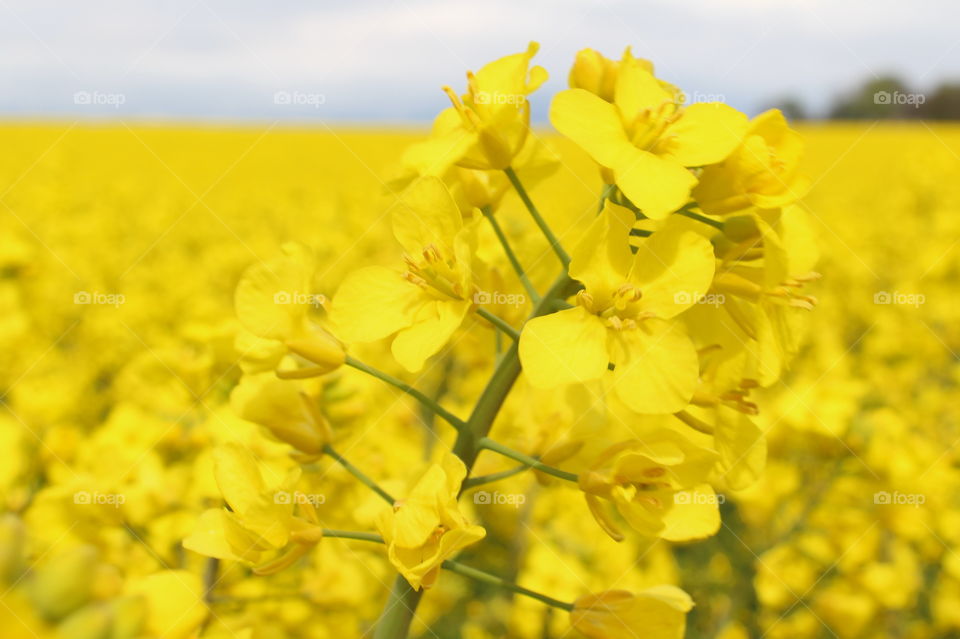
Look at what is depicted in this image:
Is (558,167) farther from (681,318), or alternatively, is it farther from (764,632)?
(764,632)

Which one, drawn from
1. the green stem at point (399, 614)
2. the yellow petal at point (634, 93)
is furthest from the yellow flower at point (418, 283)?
the green stem at point (399, 614)

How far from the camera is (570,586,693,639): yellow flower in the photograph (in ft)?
4.43

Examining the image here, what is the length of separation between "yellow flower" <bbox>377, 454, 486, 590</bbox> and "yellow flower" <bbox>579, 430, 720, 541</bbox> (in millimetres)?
246

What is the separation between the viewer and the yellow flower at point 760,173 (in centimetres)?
122

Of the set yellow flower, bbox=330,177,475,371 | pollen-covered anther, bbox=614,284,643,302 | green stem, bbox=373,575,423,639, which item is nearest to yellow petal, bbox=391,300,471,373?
yellow flower, bbox=330,177,475,371

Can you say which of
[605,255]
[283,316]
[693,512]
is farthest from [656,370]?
[283,316]

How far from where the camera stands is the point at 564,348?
1133mm

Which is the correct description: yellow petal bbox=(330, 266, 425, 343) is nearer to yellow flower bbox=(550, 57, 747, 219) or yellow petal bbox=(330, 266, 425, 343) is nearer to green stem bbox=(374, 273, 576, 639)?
green stem bbox=(374, 273, 576, 639)

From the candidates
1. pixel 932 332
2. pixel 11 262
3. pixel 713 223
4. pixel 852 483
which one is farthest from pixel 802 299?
pixel 932 332

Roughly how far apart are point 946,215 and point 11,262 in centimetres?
802

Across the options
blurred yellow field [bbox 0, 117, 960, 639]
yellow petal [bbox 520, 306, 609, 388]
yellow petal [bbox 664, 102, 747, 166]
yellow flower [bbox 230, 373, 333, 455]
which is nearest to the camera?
yellow petal [bbox 520, 306, 609, 388]

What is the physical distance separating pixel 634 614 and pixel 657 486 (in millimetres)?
280

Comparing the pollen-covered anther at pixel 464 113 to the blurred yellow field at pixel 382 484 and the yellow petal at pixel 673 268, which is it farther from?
the yellow petal at pixel 673 268

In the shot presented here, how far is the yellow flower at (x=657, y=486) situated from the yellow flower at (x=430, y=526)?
246 mm
